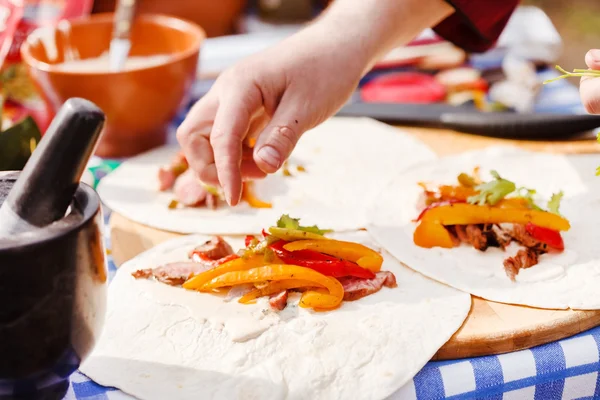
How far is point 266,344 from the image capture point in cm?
145

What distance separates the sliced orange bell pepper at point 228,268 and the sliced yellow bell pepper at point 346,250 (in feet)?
0.25

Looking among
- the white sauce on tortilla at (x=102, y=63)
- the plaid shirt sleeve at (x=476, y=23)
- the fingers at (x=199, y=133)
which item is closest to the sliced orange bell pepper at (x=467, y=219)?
the fingers at (x=199, y=133)

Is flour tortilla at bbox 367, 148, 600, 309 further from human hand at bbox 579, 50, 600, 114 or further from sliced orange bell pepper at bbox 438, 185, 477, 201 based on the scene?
human hand at bbox 579, 50, 600, 114

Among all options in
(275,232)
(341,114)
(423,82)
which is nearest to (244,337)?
(275,232)

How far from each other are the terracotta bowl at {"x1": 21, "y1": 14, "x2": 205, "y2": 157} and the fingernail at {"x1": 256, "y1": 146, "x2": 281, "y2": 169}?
0.90 meters

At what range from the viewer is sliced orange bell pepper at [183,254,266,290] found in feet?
5.25

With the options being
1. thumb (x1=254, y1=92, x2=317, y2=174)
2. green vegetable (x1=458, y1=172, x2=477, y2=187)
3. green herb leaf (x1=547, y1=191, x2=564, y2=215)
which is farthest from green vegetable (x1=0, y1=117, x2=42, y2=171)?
green herb leaf (x1=547, y1=191, x2=564, y2=215)

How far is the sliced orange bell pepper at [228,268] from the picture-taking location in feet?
5.25

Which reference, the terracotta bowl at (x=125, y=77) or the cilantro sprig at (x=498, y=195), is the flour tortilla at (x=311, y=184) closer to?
the terracotta bowl at (x=125, y=77)

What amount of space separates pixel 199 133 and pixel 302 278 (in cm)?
59

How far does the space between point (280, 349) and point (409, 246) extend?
1.82ft

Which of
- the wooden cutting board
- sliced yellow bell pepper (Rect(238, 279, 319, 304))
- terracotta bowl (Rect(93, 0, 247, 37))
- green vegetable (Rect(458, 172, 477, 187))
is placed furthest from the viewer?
terracotta bowl (Rect(93, 0, 247, 37))

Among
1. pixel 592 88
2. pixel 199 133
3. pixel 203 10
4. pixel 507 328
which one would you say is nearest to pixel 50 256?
pixel 199 133

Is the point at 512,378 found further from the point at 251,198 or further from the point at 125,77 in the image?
the point at 125,77
